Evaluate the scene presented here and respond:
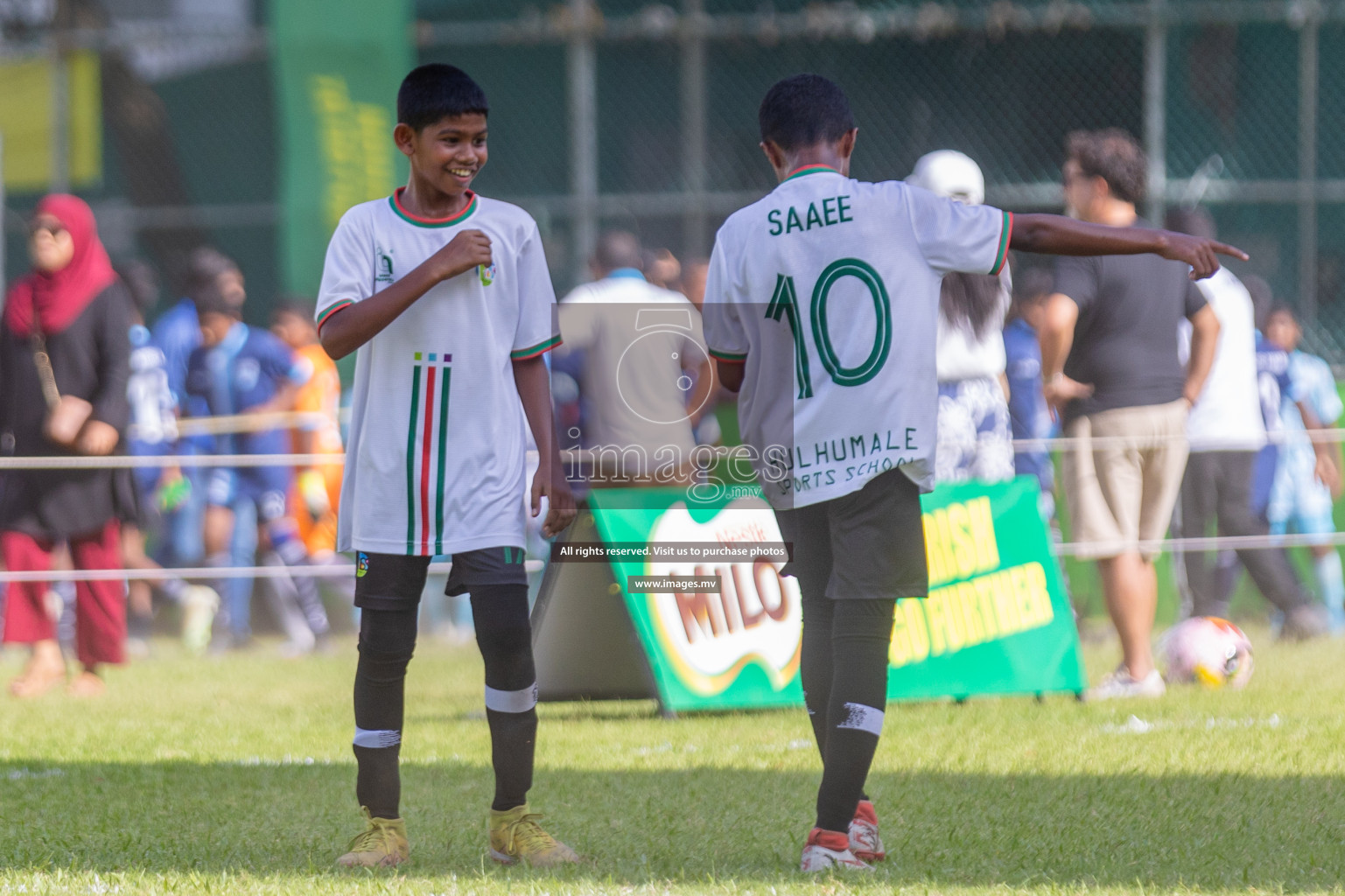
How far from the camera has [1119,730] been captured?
569cm

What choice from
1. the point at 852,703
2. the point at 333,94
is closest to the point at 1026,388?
the point at 333,94

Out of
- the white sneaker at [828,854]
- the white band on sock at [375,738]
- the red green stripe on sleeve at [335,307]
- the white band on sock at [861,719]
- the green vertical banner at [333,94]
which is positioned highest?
the green vertical banner at [333,94]

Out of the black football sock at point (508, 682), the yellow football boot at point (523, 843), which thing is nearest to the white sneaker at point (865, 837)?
the yellow football boot at point (523, 843)

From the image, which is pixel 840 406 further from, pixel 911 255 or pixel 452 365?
pixel 452 365

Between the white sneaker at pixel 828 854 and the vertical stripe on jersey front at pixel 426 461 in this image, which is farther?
the vertical stripe on jersey front at pixel 426 461

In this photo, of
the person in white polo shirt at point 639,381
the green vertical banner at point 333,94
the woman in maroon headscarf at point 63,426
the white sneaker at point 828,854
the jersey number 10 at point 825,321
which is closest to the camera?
the white sneaker at point 828,854

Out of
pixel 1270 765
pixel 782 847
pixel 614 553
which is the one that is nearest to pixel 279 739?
pixel 614 553

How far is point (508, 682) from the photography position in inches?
152

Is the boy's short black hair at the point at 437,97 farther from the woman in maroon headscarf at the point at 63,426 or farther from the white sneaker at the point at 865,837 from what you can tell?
the woman in maroon headscarf at the point at 63,426

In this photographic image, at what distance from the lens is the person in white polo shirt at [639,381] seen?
6.96m

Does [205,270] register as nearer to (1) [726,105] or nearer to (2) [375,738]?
(2) [375,738]

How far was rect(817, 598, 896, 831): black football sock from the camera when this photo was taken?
3654mm

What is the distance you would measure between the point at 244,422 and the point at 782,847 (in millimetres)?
6527

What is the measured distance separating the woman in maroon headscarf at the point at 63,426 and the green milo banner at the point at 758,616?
258 centimetres
